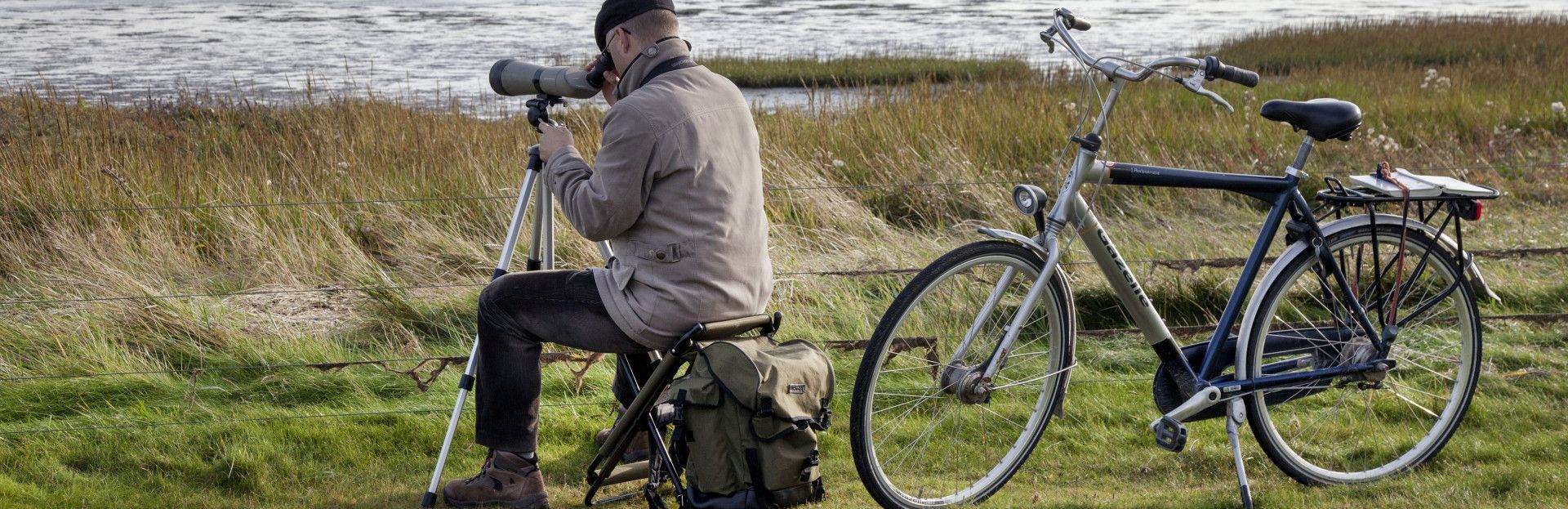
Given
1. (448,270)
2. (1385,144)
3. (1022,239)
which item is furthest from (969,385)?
(1385,144)

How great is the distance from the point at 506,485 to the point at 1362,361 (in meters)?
2.29

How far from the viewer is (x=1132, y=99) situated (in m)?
11.9

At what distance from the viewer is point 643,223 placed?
2.88m

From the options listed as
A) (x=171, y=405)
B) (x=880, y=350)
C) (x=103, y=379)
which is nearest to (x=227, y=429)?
(x=171, y=405)

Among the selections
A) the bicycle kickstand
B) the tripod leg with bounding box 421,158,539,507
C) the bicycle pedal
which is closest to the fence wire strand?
the tripod leg with bounding box 421,158,539,507

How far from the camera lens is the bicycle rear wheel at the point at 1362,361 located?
130 inches

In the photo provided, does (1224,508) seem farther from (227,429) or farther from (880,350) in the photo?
(227,429)

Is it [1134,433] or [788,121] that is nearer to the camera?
[1134,433]

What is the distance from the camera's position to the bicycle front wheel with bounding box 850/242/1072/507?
2979 millimetres

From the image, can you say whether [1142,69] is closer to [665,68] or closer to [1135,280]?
[1135,280]

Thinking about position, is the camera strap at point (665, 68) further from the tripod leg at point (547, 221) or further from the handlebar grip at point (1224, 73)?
the handlebar grip at point (1224, 73)

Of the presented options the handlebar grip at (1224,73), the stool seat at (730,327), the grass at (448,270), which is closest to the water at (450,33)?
the grass at (448,270)

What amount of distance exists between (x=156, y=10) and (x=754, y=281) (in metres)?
31.2

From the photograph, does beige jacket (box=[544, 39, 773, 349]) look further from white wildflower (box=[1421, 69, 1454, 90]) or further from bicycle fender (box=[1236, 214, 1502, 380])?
white wildflower (box=[1421, 69, 1454, 90])
